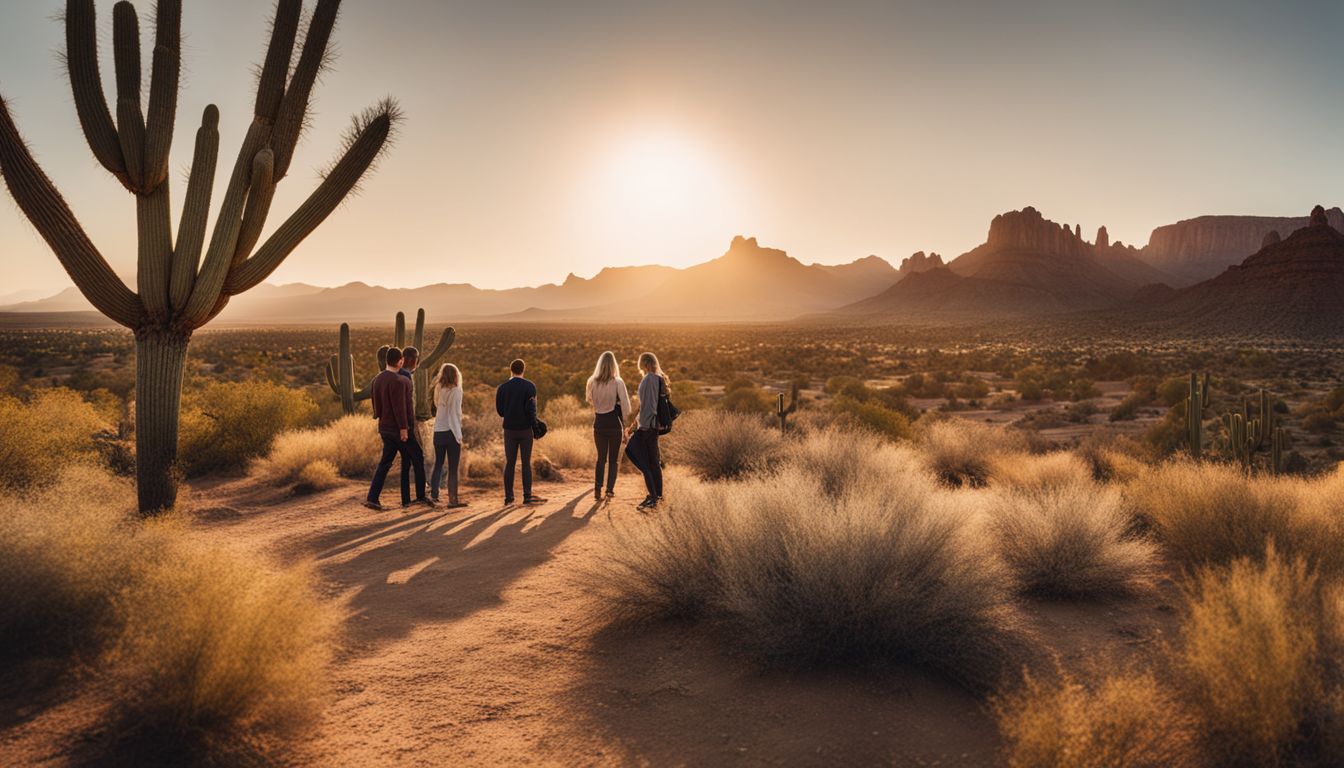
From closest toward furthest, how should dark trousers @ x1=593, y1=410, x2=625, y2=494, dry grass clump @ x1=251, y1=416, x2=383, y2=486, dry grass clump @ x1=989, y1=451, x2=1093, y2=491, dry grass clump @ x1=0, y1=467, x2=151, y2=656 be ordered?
dry grass clump @ x1=0, y1=467, x2=151, y2=656
dark trousers @ x1=593, y1=410, x2=625, y2=494
dry grass clump @ x1=989, y1=451, x2=1093, y2=491
dry grass clump @ x1=251, y1=416, x2=383, y2=486

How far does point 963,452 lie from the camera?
487 inches

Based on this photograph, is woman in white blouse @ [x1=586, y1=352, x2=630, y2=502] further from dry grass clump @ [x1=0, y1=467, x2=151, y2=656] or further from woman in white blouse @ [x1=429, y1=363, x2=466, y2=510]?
dry grass clump @ [x1=0, y1=467, x2=151, y2=656]

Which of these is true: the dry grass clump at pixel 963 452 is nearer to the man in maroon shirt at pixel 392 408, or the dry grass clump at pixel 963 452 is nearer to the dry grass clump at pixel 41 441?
the man in maroon shirt at pixel 392 408

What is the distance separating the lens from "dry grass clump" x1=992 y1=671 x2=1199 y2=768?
A: 320cm

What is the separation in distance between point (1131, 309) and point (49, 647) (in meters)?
112

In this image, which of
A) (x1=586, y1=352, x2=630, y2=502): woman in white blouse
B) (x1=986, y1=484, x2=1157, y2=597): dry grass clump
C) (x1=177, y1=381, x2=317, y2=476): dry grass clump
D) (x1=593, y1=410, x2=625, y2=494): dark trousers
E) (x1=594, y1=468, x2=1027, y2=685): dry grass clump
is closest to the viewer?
(x1=594, y1=468, x2=1027, y2=685): dry grass clump

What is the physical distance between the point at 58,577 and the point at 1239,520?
9.54m

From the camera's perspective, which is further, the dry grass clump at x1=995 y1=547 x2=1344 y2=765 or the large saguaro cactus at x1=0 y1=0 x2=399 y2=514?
the large saguaro cactus at x1=0 y1=0 x2=399 y2=514

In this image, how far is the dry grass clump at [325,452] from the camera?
11.7 m

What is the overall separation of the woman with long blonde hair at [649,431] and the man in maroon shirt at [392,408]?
2877 millimetres

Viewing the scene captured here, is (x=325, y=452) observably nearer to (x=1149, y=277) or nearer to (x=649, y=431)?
(x=649, y=431)

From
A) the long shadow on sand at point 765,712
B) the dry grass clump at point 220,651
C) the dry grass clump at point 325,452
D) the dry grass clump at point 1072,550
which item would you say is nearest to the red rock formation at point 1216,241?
the dry grass clump at point 1072,550

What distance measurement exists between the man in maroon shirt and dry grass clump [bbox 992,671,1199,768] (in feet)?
24.9

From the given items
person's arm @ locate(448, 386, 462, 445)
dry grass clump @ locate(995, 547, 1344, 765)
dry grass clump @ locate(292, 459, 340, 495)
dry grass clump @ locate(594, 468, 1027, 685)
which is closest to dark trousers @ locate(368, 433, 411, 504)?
person's arm @ locate(448, 386, 462, 445)
